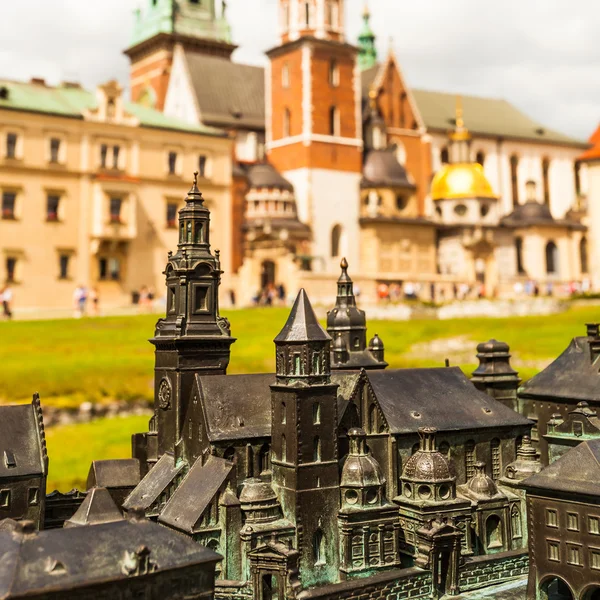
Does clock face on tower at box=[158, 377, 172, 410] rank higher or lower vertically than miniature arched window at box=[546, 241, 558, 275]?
lower

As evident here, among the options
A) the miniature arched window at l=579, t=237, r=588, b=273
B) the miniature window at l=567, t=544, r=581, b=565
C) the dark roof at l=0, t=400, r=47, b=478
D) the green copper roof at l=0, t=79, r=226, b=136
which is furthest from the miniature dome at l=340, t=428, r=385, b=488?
the miniature arched window at l=579, t=237, r=588, b=273

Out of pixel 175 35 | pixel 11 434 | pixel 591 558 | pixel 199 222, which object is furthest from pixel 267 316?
pixel 175 35

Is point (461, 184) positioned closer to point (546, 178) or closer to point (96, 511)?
point (546, 178)

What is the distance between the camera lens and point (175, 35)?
9262cm

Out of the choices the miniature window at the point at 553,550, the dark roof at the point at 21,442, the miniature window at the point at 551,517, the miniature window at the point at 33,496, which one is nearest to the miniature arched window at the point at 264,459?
the dark roof at the point at 21,442

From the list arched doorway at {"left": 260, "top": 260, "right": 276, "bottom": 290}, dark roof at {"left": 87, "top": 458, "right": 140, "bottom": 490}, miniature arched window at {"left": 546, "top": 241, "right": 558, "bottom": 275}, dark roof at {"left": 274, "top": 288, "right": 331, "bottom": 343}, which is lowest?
dark roof at {"left": 87, "top": 458, "right": 140, "bottom": 490}

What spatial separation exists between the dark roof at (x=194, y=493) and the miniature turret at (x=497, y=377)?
14.5 metres

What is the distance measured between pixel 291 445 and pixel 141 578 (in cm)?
831

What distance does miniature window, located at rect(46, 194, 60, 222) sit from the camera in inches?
2667

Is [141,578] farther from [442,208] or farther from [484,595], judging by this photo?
→ [442,208]

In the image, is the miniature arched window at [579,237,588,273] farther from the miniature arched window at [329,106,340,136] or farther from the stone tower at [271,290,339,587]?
the stone tower at [271,290,339,587]

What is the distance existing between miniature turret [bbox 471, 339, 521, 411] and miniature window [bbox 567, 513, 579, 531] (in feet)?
36.4

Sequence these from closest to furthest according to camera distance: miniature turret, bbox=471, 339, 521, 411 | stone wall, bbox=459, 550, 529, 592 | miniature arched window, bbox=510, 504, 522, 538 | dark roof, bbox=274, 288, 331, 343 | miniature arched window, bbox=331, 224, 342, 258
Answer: dark roof, bbox=274, 288, 331, 343, stone wall, bbox=459, 550, 529, 592, miniature arched window, bbox=510, 504, 522, 538, miniature turret, bbox=471, 339, 521, 411, miniature arched window, bbox=331, 224, 342, 258

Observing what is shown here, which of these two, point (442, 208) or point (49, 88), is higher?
point (49, 88)
